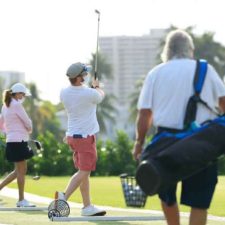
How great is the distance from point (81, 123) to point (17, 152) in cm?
239

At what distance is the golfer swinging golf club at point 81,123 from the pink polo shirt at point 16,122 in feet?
6.76

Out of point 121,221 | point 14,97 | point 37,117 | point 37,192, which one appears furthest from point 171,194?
point 37,117

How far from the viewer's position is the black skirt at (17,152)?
14.0 m

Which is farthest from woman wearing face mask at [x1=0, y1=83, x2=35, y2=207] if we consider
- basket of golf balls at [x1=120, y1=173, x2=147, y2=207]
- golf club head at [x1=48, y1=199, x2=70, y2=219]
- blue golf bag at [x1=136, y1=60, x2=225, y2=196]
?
blue golf bag at [x1=136, y1=60, x2=225, y2=196]

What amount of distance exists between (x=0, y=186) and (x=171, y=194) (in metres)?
7.02

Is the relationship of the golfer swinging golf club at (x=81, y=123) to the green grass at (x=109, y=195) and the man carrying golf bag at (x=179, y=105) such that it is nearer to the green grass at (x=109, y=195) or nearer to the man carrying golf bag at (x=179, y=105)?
the green grass at (x=109, y=195)

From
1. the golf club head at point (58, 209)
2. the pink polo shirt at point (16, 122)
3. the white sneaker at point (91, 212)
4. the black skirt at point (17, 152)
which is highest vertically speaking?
the pink polo shirt at point (16, 122)

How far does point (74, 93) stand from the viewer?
38.3 ft

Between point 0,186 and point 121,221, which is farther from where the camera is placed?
point 0,186

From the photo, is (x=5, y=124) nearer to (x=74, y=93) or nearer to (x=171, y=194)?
(x=74, y=93)

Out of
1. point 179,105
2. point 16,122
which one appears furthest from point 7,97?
point 179,105

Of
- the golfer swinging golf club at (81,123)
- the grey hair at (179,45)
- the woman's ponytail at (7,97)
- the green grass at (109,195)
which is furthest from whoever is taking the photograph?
the green grass at (109,195)

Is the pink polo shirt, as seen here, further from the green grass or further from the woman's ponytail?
the green grass

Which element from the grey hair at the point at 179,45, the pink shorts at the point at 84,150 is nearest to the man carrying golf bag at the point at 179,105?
the grey hair at the point at 179,45
